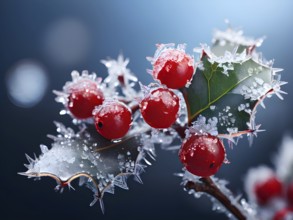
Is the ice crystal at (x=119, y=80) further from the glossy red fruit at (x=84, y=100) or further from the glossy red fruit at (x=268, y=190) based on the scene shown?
the glossy red fruit at (x=268, y=190)

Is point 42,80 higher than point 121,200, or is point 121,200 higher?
point 42,80

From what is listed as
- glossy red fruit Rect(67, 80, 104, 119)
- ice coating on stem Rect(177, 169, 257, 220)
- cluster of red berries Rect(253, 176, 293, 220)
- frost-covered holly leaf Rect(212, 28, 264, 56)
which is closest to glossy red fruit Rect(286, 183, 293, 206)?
cluster of red berries Rect(253, 176, 293, 220)

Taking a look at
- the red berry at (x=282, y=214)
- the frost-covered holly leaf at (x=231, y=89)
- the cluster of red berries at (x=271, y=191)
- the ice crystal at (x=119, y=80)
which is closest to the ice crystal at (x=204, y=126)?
the frost-covered holly leaf at (x=231, y=89)

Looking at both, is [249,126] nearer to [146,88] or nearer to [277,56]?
[146,88]

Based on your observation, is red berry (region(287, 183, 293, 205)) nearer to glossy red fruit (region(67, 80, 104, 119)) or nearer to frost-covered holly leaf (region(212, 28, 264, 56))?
frost-covered holly leaf (region(212, 28, 264, 56))

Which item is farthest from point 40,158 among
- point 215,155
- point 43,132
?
point 43,132

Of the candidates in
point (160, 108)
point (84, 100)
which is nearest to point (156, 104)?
point (160, 108)
